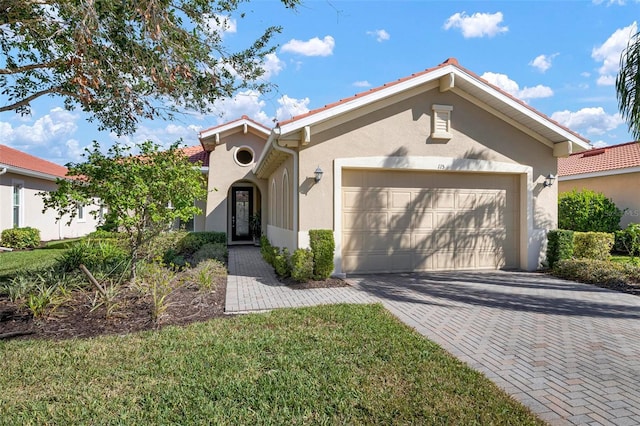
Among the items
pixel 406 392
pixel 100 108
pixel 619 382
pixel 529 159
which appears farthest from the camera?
pixel 529 159

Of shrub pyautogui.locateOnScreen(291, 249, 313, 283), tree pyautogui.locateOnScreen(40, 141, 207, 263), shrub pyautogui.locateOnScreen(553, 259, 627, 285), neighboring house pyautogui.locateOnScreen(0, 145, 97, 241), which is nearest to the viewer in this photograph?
tree pyautogui.locateOnScreen(40, 141, 207, 263)

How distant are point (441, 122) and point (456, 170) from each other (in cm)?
140

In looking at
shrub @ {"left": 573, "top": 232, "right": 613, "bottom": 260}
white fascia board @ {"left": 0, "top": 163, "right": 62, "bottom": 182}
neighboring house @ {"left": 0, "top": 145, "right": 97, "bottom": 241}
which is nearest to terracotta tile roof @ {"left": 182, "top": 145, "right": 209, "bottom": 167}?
neighboring house @ {"left": 0, "top": 145, "right": 97, "bottom": 241}

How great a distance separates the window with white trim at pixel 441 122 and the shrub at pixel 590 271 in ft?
15.5

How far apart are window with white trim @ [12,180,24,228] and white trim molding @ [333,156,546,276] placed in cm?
1671

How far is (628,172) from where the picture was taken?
16.0m

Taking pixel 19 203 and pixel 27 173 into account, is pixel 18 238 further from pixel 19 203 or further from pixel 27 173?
pixel 27 173

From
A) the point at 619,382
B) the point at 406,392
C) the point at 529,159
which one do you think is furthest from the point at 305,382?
the point at 529,159

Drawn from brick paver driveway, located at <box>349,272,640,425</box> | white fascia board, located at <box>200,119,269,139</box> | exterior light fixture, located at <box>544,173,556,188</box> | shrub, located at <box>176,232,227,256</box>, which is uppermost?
white fascia board, located at <box>200,119,269,139</box>

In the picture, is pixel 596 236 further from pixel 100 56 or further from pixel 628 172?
pixel 100 56

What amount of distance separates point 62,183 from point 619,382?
8.75 meters

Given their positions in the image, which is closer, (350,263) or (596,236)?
(350,263)

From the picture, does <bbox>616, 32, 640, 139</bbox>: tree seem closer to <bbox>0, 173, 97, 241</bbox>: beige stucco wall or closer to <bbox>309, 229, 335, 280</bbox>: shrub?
<bbox>309, 229, 335, 280</bbox>: shrub

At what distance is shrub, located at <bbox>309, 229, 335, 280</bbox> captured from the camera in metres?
8.92
